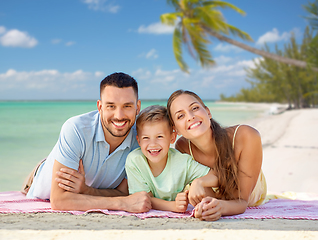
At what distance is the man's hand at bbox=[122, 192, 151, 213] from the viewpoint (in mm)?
2510

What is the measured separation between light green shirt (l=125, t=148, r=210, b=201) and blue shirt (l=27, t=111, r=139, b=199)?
0.28 m

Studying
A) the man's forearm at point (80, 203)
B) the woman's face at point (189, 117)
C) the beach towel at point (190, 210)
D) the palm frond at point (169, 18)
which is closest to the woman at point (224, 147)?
the woman's face at point (189, 117)

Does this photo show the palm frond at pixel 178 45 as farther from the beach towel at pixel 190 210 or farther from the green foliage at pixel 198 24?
the beach towel at pixel 190 210

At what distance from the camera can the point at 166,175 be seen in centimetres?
270

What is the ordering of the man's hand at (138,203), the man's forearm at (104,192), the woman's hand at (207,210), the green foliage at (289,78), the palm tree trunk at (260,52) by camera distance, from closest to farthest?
the woman's hand at (207,210) → the man's hand at (138,203) → the man's forearm at (104,192) → the palm tree trunk at (260,52) → the green foliage at (289,78)

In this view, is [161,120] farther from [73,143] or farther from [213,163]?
[73,143]

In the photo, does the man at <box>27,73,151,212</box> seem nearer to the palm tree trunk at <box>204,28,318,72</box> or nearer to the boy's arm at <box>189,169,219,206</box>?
the boy's arm at <box>189,169,219,206</box>

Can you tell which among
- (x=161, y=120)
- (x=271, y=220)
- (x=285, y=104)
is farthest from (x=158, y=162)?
(x=285, y=104)

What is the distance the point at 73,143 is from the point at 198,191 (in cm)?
131

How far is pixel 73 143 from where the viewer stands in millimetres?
2686

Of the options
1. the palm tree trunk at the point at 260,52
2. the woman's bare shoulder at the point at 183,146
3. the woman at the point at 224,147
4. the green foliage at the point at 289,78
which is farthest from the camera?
the green foliage at the point at 289,78

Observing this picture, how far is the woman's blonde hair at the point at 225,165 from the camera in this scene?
8.70 feet

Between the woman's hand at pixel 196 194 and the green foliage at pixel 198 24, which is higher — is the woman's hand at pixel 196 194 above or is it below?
below

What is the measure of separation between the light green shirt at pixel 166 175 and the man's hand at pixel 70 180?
498mm
